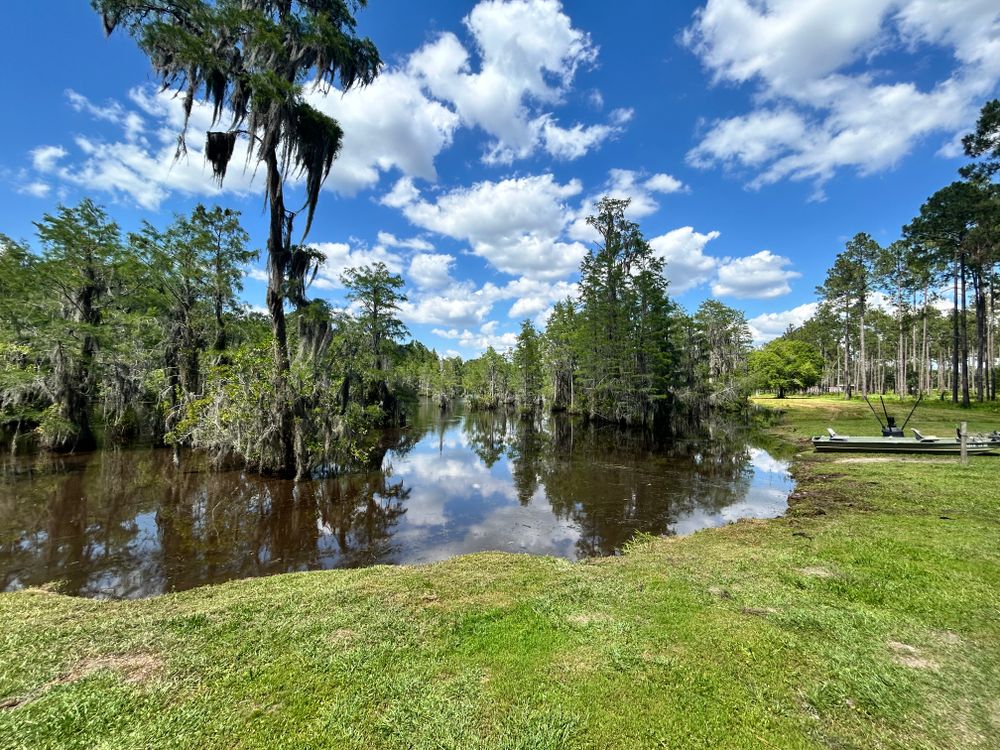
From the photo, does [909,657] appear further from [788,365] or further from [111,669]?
[788,365]

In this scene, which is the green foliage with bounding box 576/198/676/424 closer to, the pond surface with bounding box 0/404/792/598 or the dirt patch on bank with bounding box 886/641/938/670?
the pond surface with bounding box 0/404/792/598

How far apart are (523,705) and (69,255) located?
20809mm

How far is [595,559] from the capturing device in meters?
6.07

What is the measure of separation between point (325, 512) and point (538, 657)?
6.82 m

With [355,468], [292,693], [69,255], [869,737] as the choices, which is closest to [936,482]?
[869,737]

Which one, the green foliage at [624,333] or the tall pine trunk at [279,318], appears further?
the green foliage at [624,333]

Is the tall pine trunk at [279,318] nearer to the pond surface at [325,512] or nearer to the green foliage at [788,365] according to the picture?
the pond surface at [325,512]

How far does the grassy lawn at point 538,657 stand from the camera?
2579mm

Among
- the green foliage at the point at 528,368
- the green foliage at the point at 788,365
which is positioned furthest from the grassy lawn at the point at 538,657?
the green foliage at the point at 788,365

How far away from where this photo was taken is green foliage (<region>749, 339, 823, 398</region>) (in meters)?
48.2

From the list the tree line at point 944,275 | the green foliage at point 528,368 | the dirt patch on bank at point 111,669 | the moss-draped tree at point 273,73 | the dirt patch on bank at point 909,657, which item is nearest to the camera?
the dirt patch on bank at point 111,669

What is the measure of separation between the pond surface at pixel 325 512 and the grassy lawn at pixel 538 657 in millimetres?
1501

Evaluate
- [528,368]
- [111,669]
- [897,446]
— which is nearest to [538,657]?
[111,669]

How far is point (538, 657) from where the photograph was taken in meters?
3.35
